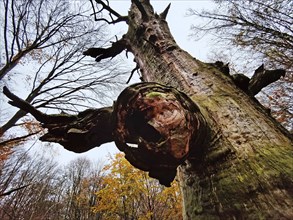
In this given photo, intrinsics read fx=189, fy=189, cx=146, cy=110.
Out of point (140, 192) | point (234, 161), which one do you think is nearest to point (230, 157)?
point (234, 161)

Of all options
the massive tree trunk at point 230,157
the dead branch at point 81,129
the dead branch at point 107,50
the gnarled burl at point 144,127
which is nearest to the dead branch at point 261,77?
the massive tree trunk at point 230,157

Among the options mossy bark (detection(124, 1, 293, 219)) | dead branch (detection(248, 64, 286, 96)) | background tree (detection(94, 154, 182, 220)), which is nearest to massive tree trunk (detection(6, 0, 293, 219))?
mossy bark (detection(124, 1, 293, 219))

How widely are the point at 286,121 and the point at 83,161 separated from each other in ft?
109

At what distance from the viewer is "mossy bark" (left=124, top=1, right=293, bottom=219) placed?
0.57 metres

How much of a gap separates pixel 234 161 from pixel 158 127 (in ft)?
0.99

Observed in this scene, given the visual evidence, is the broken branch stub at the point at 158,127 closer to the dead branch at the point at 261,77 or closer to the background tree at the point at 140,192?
the dead branch at the point at 261,77

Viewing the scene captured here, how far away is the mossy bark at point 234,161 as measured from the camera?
57 centimetres

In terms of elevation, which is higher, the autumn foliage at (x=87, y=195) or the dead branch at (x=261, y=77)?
the autumn foliage at (x=87, y=195)

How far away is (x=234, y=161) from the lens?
68 centimetres

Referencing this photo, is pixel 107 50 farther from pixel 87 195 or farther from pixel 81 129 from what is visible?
pixel 87 195

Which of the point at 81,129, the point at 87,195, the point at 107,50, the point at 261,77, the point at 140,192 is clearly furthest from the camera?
the point at 87,195

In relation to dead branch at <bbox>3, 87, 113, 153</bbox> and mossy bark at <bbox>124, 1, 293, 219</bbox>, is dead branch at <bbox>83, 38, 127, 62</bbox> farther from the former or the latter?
dead branch at <bbox>3, 87, 113, 153</bbox>

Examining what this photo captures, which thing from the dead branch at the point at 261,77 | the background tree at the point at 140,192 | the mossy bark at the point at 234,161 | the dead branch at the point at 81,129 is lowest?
the mossy bark at the point at 234,161

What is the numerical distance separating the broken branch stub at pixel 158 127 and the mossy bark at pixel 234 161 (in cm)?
9
